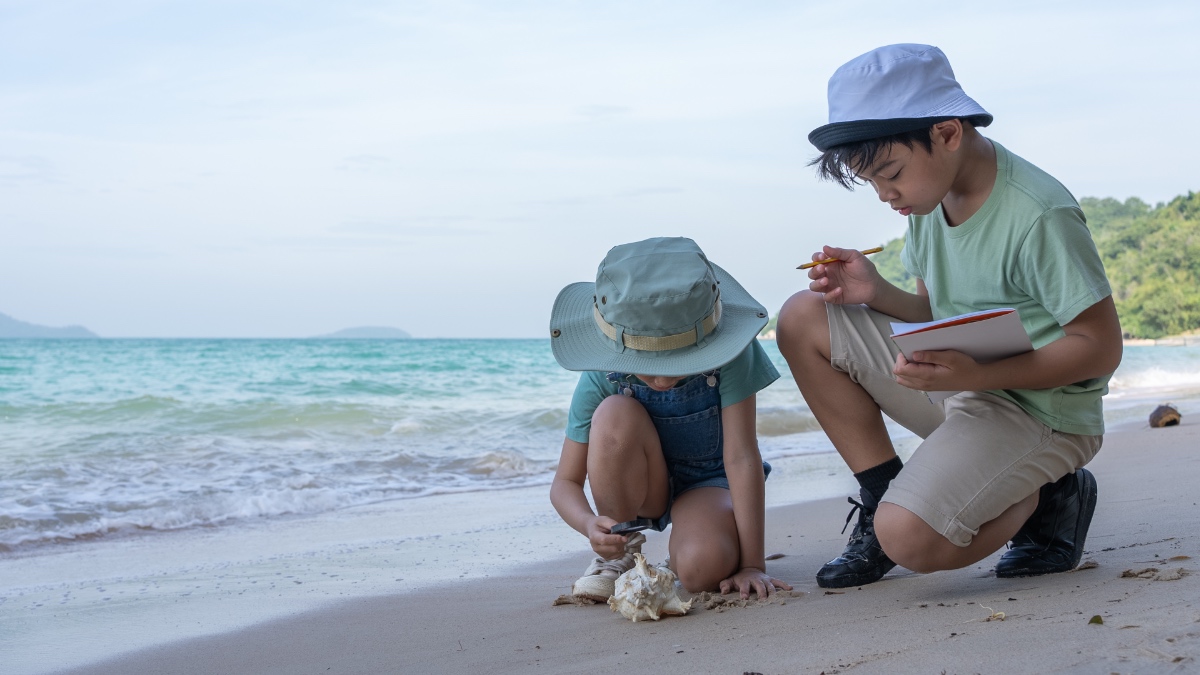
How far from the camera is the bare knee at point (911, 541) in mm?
2143

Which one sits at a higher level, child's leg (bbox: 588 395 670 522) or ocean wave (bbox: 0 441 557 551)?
child's leg (bbox: 588 395 670 522)

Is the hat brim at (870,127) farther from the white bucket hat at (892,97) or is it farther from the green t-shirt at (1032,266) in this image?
the green t-shirt at (1032,266)

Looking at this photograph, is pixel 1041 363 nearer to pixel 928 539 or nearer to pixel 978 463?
pixel 978 463

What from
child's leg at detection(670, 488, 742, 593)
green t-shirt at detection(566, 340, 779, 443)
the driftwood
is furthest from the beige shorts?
the driftwood

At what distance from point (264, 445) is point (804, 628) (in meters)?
5.95

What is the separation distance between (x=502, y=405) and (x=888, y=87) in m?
9.32

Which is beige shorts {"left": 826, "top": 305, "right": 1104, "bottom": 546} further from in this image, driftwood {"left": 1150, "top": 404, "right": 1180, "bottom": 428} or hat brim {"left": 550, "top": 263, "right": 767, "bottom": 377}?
driftwood {"left": 1150, "top": 404, "right": 1180, "bottom": 428}

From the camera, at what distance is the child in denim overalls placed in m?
2.40

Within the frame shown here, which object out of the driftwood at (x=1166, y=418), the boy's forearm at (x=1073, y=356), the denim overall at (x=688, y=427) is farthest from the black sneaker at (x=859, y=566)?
the driftwood at (x=1166, y=418)

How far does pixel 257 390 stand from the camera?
12.7 meters

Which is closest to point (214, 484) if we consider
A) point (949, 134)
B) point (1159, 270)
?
point (949, 134)

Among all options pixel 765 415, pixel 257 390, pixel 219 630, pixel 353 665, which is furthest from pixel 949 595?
pixel 257 390

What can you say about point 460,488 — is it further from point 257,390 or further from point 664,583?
point 257,390

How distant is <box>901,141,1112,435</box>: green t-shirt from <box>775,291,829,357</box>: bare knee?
31cm
